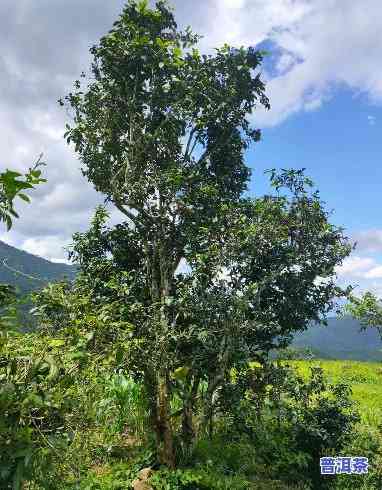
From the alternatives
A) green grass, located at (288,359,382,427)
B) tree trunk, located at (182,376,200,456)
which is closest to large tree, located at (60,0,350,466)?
tree trunk, located at (182,376,200,456)

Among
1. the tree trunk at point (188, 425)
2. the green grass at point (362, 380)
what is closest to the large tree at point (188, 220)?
the tree trunk at point (188, 425)

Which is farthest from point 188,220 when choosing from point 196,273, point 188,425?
point 188,425

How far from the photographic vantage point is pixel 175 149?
515 inches

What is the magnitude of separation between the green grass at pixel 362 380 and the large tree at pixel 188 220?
4.95m

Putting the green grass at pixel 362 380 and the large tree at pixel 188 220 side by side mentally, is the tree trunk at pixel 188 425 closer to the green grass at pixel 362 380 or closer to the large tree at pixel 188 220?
the large tree at pixel 188 220

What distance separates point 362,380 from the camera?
93.0 feet

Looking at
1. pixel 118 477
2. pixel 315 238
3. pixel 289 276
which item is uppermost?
pixel 315 238

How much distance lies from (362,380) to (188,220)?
808 inches

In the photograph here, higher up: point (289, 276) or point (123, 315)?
point (289, 276)

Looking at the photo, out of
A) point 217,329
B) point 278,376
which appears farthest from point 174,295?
point 278,376

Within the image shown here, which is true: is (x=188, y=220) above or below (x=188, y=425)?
above

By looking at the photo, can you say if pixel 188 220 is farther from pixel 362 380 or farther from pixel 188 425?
pixel 362 380

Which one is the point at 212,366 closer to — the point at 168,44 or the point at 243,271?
the point at 243,271

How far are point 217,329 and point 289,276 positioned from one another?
2.71m
